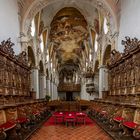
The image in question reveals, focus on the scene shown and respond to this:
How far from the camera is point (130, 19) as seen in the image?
40.8ft

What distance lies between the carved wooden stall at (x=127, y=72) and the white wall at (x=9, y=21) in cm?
592

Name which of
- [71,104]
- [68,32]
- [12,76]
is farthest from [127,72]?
[68,32]

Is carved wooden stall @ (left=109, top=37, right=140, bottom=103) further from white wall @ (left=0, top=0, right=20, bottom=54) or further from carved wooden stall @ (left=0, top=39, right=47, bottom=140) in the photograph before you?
white wall @ (left=0, top=0, right=20, bottom=54)

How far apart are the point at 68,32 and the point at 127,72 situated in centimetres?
1886

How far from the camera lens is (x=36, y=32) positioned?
21.3 meters

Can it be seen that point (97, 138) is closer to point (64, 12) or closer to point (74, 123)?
point (74, 123)

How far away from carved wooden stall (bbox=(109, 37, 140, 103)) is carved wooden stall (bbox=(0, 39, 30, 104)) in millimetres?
5524

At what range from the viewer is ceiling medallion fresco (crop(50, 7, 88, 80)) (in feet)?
81.4

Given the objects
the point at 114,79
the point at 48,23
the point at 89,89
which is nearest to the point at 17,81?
the point at 114,79

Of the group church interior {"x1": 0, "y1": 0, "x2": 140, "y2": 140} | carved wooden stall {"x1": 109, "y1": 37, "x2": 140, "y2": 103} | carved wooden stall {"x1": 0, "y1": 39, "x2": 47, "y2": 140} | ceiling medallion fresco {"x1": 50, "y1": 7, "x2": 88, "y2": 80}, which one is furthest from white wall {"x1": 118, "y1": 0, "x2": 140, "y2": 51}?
ceiling medallion fresco {"x1": 50, "y1": 7, "x2": 88, "y2": 80}

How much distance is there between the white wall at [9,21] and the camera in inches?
463

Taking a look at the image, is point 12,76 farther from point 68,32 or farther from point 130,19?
point 68,32

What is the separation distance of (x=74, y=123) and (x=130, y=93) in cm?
302

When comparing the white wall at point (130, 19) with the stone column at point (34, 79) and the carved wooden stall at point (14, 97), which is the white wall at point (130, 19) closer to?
the carved wooden stall at point (14, 97)
